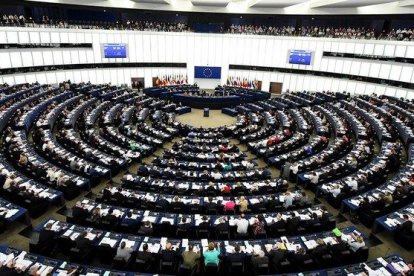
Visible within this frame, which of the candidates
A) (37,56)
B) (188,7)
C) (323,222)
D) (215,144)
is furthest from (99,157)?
(188,7)

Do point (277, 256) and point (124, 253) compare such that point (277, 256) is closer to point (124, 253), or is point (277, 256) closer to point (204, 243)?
point (204, 243)

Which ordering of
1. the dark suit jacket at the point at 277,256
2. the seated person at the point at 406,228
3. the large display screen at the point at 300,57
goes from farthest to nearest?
the large display screen at the point at 300,57 < the seated person at the point at 406,228 < the dark suit jacket at the point at 277,256

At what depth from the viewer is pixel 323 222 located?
548 inches

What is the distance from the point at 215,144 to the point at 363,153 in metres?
10.9

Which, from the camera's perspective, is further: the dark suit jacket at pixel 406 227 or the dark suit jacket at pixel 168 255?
the dark suit jacket at pixel 406 227

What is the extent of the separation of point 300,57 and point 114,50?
2838 cm

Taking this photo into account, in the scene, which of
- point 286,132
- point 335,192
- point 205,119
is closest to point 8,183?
point 335,192

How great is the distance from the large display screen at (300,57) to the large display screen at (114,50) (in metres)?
25.8

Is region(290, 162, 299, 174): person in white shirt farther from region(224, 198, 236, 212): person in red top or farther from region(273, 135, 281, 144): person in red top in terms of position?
region(224, 198, 236, 212): person in red top

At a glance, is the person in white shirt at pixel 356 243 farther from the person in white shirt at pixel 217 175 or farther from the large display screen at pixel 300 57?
A: the large display screen at pixel 300 57

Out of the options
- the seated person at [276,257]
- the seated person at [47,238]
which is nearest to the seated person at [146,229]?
the seated person at [47,238]

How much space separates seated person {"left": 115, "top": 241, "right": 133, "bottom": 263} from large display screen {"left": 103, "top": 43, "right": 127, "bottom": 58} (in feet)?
132

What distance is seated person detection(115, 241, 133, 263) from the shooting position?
11438mm

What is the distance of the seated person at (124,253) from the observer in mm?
11438
